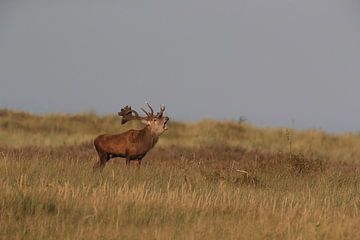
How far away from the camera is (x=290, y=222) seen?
7617mm

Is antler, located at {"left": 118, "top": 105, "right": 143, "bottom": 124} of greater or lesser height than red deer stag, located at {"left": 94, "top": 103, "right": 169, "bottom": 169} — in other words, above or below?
above

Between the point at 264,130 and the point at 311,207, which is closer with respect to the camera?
the point at 311,207

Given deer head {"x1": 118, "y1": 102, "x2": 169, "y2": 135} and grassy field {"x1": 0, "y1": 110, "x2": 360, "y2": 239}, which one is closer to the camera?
grassy field {"x1": 0, "y1": 110, "x2": 360, "y2": 239}

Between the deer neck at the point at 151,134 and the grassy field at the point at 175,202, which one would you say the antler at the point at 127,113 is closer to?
the deer neck at the point at 151,134

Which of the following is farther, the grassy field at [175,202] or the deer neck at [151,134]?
the deer neck at [151,134]

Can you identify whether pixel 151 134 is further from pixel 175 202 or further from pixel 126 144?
pixel 175 202

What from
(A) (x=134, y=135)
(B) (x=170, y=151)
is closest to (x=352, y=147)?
(B) (x=170, y=151)

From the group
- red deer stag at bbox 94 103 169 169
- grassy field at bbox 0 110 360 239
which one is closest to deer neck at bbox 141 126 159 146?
red deer stag at bbox 94 103 169 169

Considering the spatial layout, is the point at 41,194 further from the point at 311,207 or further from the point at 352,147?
the point at 352,147

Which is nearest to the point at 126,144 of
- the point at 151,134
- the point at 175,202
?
the point at 151,134

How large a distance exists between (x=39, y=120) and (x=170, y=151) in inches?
353

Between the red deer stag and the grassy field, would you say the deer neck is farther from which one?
the grassy field

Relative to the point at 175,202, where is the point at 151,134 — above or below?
above

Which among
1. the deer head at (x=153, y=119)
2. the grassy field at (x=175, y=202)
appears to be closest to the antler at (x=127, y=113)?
the deer head at (x=153, y=119)
